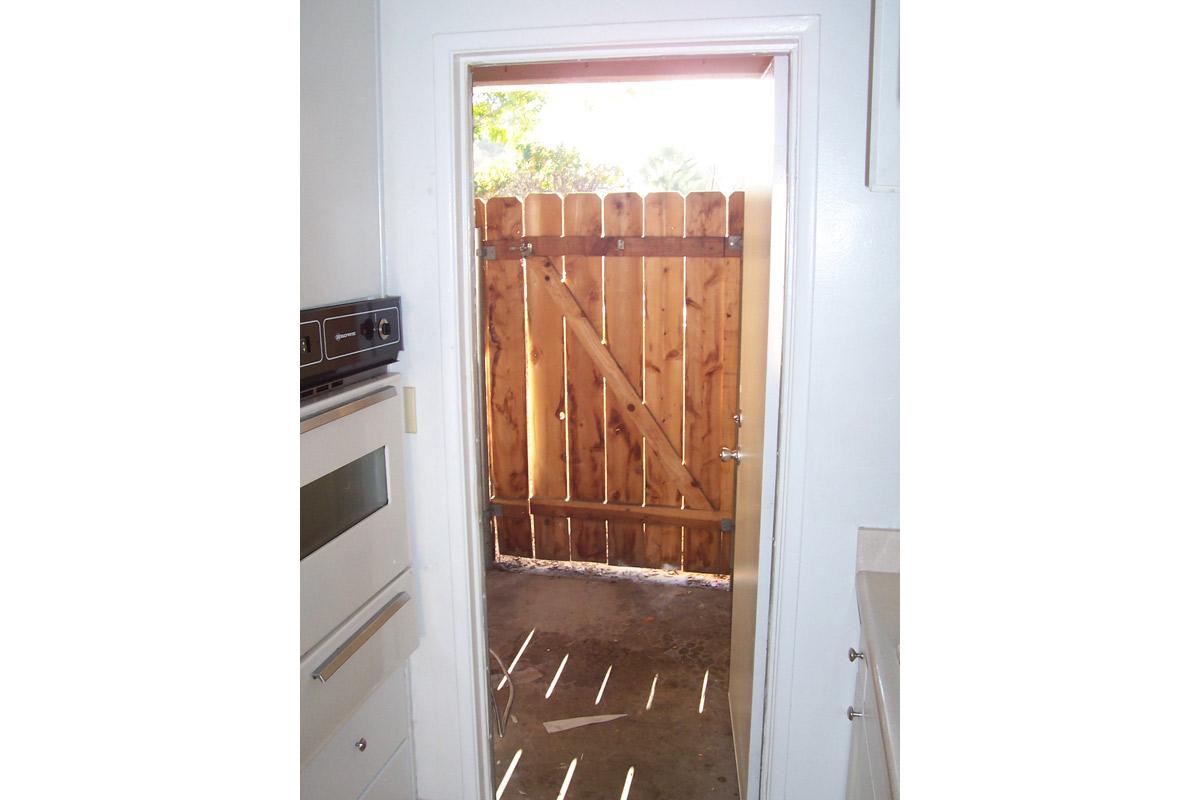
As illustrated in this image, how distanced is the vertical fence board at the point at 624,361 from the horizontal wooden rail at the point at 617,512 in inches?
2.1

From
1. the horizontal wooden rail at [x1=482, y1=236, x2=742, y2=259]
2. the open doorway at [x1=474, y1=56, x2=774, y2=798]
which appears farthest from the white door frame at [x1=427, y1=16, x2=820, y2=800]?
the horizontal wooden rail at [x1=482, y1=236, x2=742, y2=259]

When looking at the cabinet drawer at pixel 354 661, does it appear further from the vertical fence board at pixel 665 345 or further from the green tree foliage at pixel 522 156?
the green tree foliage at pixel 522 156

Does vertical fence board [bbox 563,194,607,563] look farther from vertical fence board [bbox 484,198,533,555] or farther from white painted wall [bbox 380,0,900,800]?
white painted wall [bbox 380,0,900,800]

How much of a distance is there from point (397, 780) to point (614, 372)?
225 centimetres

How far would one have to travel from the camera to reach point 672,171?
5.69 meters

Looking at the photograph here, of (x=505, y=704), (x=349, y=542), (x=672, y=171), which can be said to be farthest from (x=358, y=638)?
(x=672, y=171)

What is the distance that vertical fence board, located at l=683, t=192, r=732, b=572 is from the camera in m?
3.69

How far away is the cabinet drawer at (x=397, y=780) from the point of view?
2.01 metres

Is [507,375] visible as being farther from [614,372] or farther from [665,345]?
[665,345]
